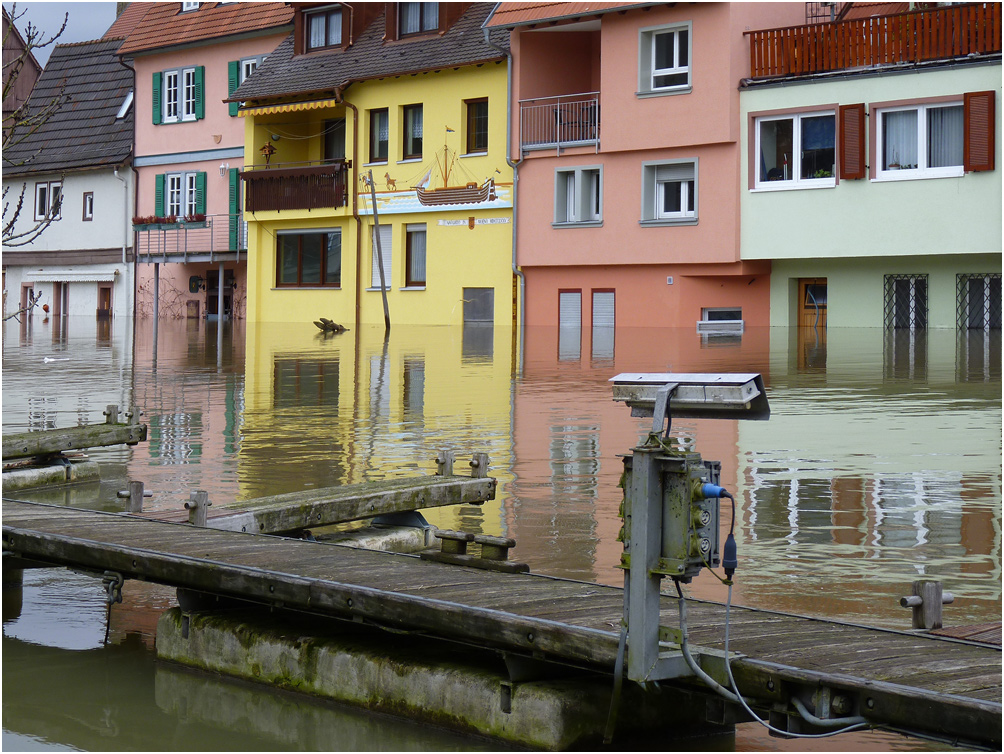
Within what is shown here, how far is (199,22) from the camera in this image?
1903 inches

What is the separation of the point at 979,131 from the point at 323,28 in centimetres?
2180

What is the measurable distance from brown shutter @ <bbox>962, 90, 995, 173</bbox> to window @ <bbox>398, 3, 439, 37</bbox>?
16.7 meters

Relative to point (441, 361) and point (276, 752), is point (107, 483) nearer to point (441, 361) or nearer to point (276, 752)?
point (276, 752)

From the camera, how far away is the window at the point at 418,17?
131 ft

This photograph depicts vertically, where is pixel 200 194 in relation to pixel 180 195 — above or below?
below

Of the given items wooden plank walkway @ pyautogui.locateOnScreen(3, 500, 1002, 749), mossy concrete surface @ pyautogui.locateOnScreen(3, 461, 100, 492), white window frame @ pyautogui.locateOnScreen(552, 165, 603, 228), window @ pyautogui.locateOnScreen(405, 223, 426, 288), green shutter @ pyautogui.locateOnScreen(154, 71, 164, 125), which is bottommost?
wooden plank walkway @ pyautogui.locateOnScreen(3, 500, 1002, 749)

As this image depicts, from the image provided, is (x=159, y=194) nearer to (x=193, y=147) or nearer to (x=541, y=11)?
(x=193, y=147)

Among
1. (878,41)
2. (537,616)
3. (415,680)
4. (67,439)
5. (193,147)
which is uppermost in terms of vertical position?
(193,147)

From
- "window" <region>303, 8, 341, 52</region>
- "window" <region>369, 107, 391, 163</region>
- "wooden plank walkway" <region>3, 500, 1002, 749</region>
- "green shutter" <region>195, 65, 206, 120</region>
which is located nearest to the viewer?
"wooden plank walkway" <region>3, 500, 1002, 749</region>

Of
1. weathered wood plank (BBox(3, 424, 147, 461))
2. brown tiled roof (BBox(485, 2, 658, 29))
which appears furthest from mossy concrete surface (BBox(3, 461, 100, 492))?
brown tiled roof (BBox(485, 2, 658, 29))

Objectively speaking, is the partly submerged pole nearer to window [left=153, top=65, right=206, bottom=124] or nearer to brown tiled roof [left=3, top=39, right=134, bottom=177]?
window [left=153, top=65, right=206, bottom=124]

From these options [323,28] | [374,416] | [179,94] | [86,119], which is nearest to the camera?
[374,416]

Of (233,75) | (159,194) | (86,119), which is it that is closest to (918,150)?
(233,75)

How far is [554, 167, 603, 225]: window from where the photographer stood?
1380 inches
